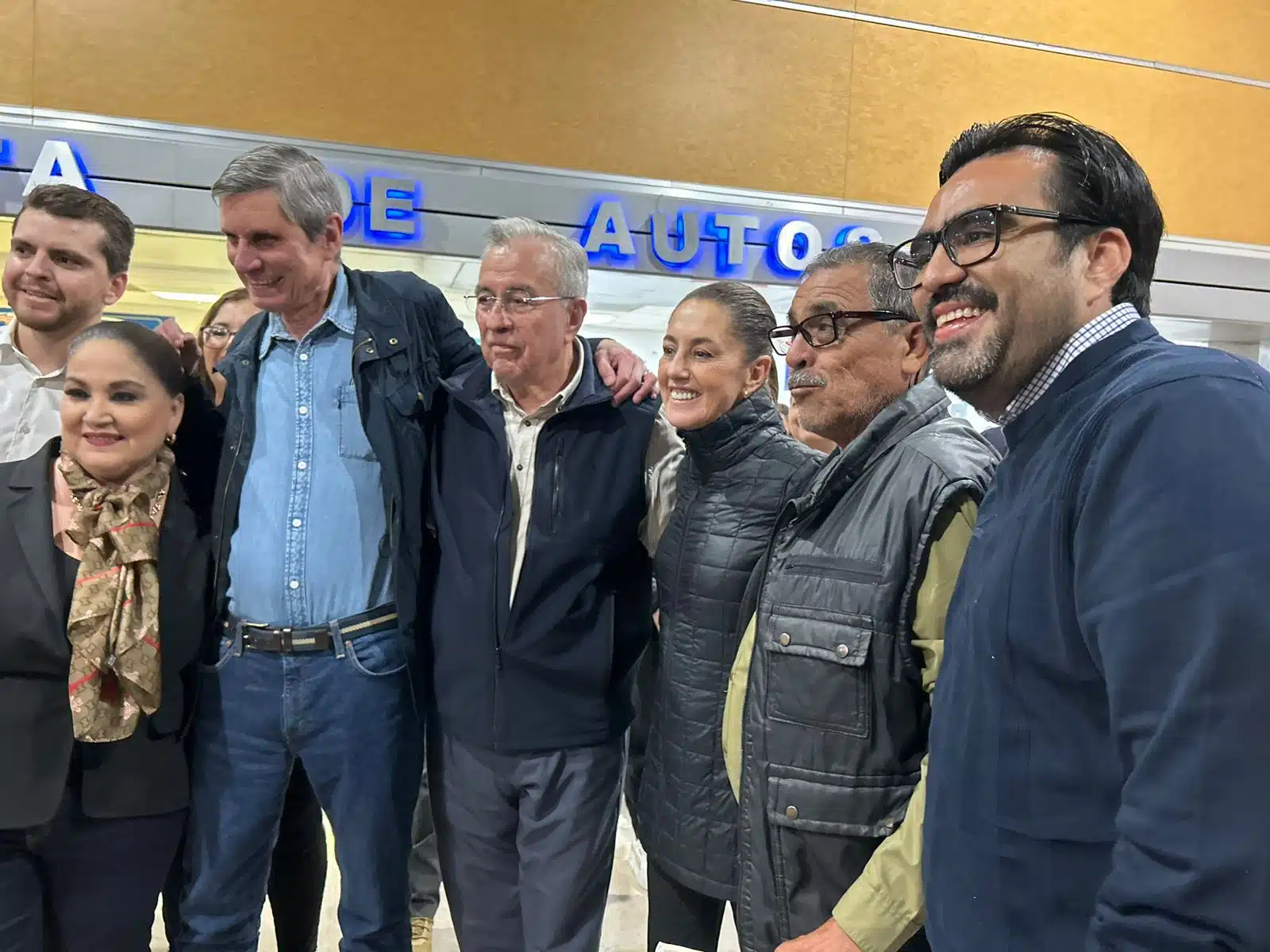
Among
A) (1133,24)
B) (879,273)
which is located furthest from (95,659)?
(1133,24)

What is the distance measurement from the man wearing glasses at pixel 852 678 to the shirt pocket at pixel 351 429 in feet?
3.29

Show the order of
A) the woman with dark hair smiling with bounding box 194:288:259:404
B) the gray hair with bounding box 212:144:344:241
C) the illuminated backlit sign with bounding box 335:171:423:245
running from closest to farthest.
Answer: the gray hair with bounding box 212:144:344:241 → the woman with dark hair smiling with bounding box 194:288:259:404 → the illuminated backlit sign with bounding box 335:171:423:245

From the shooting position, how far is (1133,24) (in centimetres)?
495

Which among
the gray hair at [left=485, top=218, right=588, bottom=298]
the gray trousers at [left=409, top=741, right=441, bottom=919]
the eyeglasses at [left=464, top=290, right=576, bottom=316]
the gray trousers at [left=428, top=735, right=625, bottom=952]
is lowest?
the gray trousers at [left=409, top=741, right=441, bottom=919]

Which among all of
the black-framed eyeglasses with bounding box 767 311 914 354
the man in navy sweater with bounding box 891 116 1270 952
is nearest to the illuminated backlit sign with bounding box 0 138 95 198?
the black-framed eyeglasses with bounding box 767 311 914 354

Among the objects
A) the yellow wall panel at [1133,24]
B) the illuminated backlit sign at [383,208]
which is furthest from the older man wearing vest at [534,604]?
the yellow wall panel at [1133,24]

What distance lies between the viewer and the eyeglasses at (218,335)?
294cm

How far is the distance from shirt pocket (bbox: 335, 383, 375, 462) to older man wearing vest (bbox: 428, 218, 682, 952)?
181mm

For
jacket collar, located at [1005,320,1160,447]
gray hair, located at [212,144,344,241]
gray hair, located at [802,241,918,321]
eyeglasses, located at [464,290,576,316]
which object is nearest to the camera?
jacket collar, located at [1005,320,1160,447]

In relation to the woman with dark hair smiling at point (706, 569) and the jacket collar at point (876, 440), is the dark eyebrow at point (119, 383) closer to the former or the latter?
the woman with dark hair smiling at point (706, 569)

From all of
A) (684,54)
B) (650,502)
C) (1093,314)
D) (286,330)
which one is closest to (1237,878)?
(1093,314)

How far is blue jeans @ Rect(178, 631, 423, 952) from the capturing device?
1938 millimetres

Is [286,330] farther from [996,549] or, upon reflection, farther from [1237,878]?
[1237,878]

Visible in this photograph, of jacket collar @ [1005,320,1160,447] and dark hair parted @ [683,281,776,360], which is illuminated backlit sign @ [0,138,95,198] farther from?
jacket collar @ [1005,320,1160,447]
